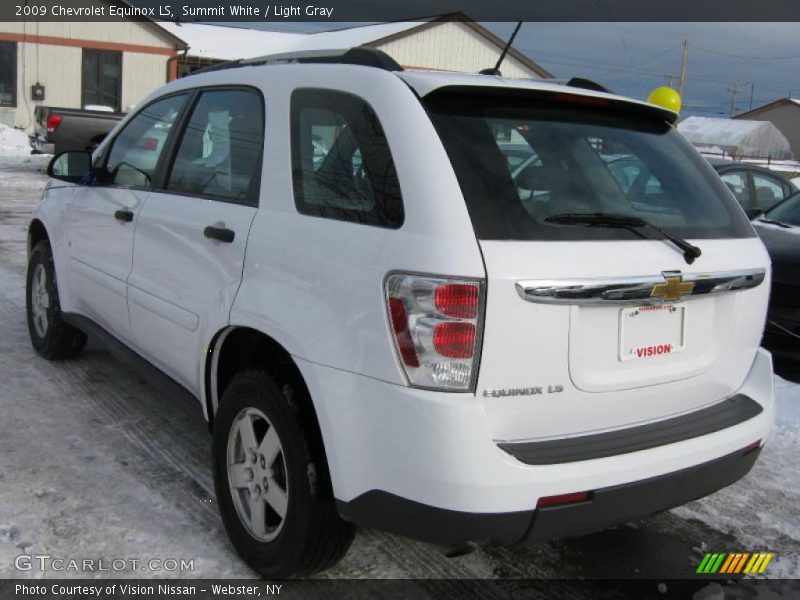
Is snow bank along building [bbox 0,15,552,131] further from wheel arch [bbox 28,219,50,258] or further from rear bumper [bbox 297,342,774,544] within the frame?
rear bumper [bbox 297,342,774,544]

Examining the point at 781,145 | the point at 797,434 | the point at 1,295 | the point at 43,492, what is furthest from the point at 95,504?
the point at 781,145

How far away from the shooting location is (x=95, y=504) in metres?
3.42

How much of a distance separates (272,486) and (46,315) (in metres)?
3.03

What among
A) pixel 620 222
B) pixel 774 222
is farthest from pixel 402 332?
pixel 774 222

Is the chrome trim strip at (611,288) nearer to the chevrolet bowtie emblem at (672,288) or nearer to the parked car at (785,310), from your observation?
the chevrolet bowtie emblem at (672,288)

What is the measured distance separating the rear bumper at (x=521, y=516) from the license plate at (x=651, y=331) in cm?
39

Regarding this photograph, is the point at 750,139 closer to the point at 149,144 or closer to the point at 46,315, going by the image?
the point at 46,315

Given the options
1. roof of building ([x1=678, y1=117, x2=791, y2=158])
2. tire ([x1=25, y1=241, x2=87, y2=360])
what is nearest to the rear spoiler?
tire ([x1=25, y1=241, x2=87, y2=360])

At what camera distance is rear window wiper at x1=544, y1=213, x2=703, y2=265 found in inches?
99.0

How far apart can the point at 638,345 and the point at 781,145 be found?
65.7m

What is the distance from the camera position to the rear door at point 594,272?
2322 millimetres

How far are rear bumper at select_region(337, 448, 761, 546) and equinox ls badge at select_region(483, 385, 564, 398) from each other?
1.08ft

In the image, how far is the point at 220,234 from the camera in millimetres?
3084

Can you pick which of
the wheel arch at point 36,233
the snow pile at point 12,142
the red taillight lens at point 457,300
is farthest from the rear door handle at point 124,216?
the snow pile at point 12,142
